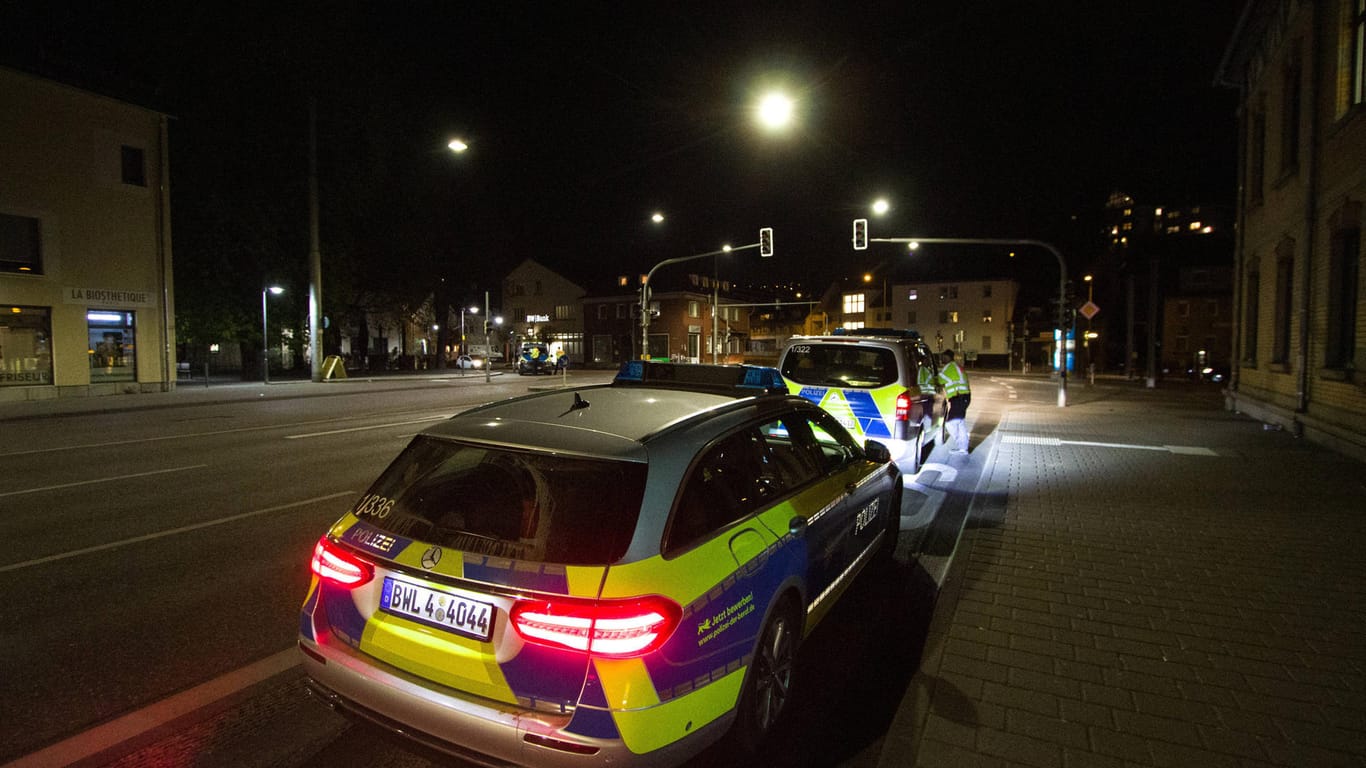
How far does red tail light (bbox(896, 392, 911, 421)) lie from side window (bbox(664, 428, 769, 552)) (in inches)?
204

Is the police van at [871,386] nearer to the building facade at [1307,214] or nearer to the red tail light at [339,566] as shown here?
the red tail light at [339,566]

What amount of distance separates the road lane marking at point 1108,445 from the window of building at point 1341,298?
260cm

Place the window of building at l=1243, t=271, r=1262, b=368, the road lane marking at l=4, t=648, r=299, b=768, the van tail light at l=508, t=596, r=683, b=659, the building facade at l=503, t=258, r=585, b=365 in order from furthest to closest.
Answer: the building facade at l=503, t=258, r=585, b=365
the window of building at l=1243, t=271, r=1262, b=368
the road lane marking at l=4, t=648, r=299, b=768
the van tail light at l=508, t=596, r=683, b=659

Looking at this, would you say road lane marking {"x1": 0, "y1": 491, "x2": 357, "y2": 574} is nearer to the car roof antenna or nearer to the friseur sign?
the car roof antenna

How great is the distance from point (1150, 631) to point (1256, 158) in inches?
712

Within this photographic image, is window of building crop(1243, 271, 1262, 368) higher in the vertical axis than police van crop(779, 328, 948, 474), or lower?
higher

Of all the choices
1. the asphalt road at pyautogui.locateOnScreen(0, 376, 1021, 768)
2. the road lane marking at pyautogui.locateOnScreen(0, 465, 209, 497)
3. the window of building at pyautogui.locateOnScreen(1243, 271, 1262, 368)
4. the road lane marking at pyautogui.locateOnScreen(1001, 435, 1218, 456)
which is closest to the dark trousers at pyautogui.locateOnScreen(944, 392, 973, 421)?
the road lane marking at pyautogui.locateOnScreen(1001, 435, 1218, 456)

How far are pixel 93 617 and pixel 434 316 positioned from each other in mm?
59592

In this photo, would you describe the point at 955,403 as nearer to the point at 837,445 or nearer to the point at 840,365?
the point at 840,365

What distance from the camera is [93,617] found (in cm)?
432

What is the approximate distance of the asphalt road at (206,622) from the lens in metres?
3.06

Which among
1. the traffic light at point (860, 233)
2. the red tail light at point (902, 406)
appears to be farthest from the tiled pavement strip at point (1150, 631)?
the traffic light at point (860, 233)

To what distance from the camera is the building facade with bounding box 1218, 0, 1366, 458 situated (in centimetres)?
→ 1027

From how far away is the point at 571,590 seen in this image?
2277 mm
